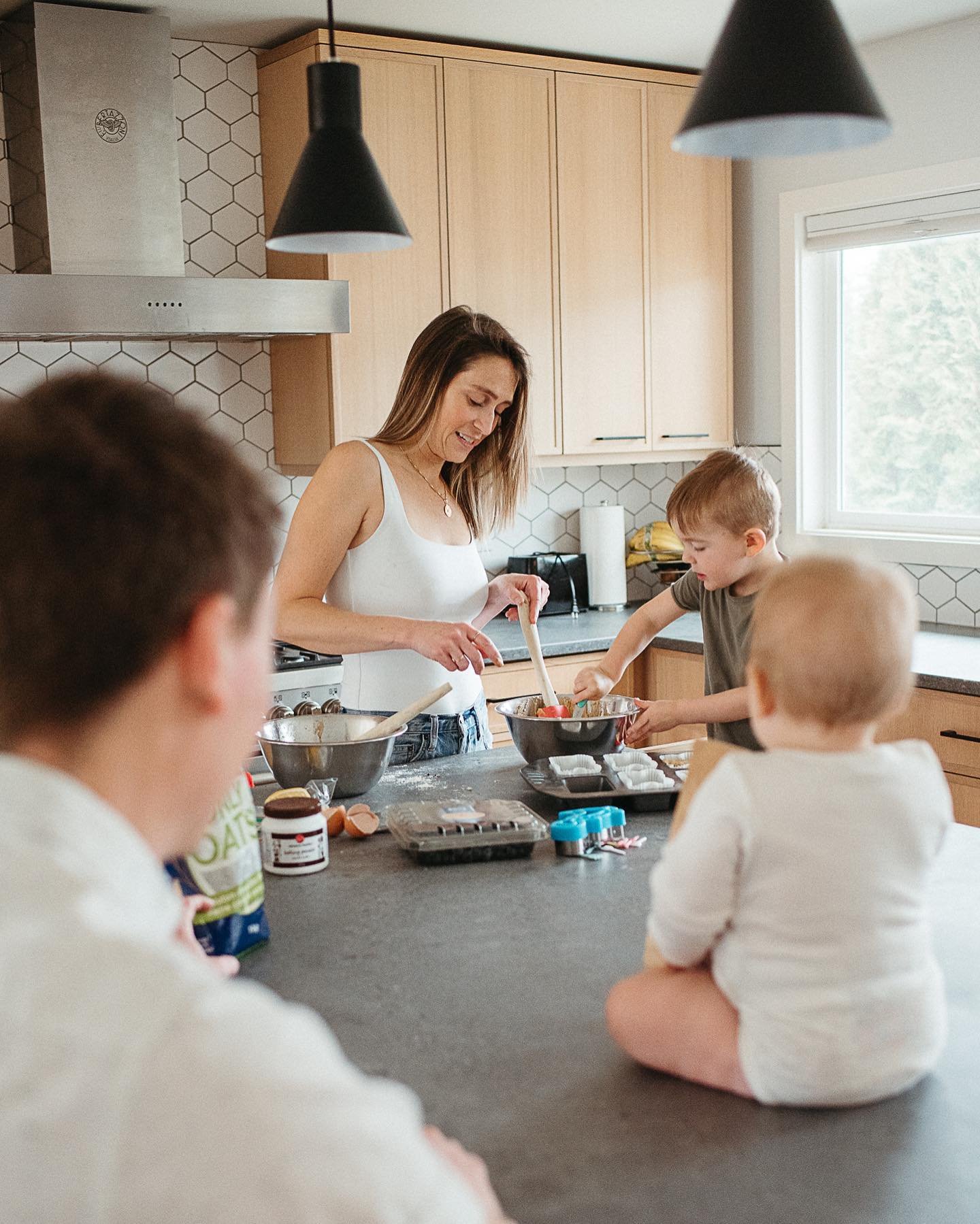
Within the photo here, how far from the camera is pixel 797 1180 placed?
0.92 m

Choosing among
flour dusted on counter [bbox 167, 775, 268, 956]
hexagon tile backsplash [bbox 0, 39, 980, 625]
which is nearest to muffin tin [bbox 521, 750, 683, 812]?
flour dusted on counter [bbox 167, 775, 268, 956]

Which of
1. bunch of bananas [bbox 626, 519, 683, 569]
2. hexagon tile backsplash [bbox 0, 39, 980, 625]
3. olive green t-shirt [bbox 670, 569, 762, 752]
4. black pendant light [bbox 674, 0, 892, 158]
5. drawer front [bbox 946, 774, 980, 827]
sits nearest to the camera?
black pendant light [bbox 674, 0, 892, 158]

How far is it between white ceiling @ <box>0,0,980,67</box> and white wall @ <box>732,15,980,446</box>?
8 cm

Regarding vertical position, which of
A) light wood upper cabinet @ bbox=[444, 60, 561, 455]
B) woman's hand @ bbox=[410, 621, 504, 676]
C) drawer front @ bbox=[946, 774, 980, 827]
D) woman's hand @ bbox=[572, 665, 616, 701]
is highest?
light wood upper cabinet @ bbox=[444, 60, 561, 455]

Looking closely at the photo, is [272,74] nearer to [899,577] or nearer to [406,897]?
[406,897]

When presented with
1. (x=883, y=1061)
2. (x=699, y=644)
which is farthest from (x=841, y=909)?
(x=699, y=644)

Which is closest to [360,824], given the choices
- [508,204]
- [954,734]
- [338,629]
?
[338,629]

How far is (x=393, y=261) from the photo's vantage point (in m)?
3.50

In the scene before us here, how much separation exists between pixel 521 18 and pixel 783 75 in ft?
7.51

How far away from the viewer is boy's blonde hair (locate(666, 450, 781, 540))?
2.08 meters

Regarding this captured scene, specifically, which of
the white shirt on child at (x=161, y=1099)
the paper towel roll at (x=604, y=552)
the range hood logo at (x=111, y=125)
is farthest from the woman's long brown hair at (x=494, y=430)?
the white shirt on child at (x=161, y=1099)

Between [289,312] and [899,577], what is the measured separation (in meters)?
2.50

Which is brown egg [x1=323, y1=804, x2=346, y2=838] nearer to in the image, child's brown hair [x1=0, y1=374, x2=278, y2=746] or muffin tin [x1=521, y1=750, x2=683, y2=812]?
muffin tin [x1=521, y1=750, x2=683, y2=812]

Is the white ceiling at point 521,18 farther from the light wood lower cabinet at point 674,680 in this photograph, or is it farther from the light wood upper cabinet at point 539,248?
the light wood lower cabinet at point 674,680
